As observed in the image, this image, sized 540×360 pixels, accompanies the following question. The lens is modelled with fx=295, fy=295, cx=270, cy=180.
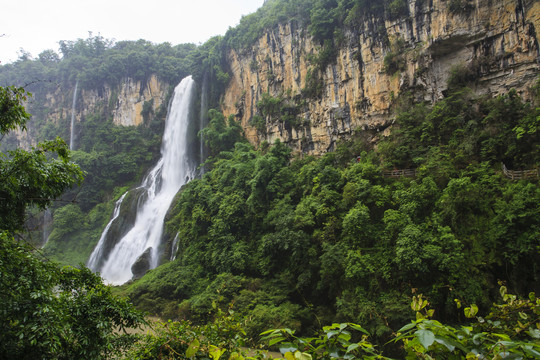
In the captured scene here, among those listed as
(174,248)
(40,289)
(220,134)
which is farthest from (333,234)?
(220,134)

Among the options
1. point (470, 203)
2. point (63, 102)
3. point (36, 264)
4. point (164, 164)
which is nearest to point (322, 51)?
point (470, 203)

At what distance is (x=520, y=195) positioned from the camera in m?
7.90

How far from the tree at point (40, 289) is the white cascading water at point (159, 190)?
1511cm

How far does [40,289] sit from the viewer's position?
269 cm

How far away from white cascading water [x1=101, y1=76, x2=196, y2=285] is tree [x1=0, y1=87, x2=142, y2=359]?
49.6 ft

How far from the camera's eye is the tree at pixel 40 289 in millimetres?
2359

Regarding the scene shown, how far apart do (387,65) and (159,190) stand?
17.6 meters

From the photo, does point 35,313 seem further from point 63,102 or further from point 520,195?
point 63,102

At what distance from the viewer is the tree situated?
236cm

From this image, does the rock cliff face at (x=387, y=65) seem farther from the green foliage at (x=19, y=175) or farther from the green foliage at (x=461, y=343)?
the green foliage at (x=19, y=175)

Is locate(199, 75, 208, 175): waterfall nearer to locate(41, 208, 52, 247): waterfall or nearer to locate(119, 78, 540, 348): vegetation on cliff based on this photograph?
locate(119, 78, 540, 348): vegetation on cliff

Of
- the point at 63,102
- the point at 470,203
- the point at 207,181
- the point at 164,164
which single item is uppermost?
the point at 63,102

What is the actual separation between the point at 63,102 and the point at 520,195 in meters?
40.7

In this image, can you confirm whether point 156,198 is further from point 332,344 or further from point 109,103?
point 332,344
